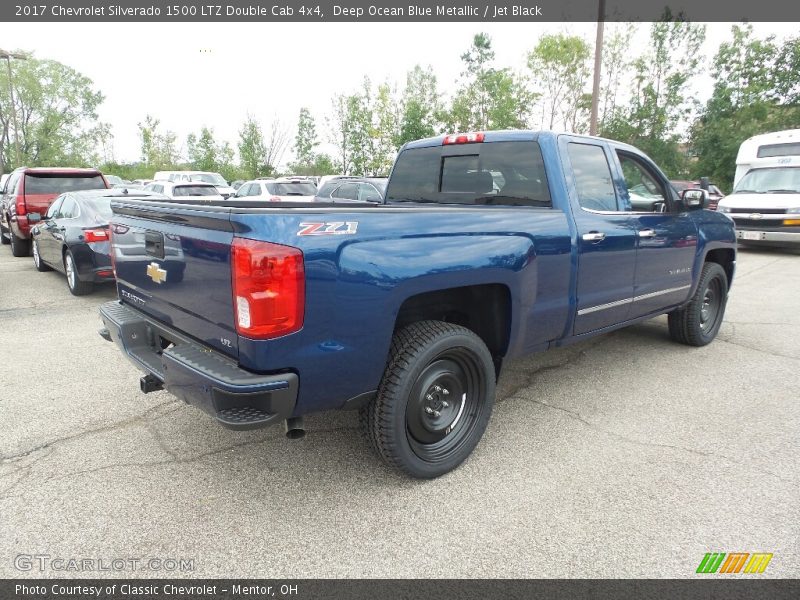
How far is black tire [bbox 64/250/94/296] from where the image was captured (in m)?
7.62

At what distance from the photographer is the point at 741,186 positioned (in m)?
14.4

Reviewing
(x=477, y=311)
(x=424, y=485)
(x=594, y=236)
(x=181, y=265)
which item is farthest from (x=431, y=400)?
(x=594, y=236)

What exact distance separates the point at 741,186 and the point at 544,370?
12972mm

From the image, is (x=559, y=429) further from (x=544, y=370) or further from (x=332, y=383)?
(x=332, y=383)

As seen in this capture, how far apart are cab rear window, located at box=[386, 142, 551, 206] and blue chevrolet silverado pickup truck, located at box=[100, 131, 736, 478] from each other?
0.01 meters

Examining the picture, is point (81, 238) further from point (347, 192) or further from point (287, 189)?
point (287, 189)

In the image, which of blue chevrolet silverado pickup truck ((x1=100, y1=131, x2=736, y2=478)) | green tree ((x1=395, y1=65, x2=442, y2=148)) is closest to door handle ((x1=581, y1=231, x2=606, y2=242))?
blue chevrolet silverado pickup truck ((x1=100, y1=131, x2=736, y2=478))

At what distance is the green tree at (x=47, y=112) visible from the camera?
5197cm

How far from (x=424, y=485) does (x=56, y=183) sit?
11.7 meters

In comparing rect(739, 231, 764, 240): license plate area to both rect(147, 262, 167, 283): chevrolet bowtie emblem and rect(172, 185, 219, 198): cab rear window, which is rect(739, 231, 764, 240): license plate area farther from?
rect(147, 262, 167, 283): chevrolet bowtie emblem

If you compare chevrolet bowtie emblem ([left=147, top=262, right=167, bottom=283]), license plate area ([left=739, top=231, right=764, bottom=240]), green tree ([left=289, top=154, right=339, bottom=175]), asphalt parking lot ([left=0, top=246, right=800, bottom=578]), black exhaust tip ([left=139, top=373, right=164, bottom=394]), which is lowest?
asphalt parking lot ([left=0, top=246, right=800, bottom=578])

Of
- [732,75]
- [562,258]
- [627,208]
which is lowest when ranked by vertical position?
[562,258]

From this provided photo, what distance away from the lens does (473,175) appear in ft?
13.3

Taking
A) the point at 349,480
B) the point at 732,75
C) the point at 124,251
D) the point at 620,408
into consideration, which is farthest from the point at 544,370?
the point at 732,75
